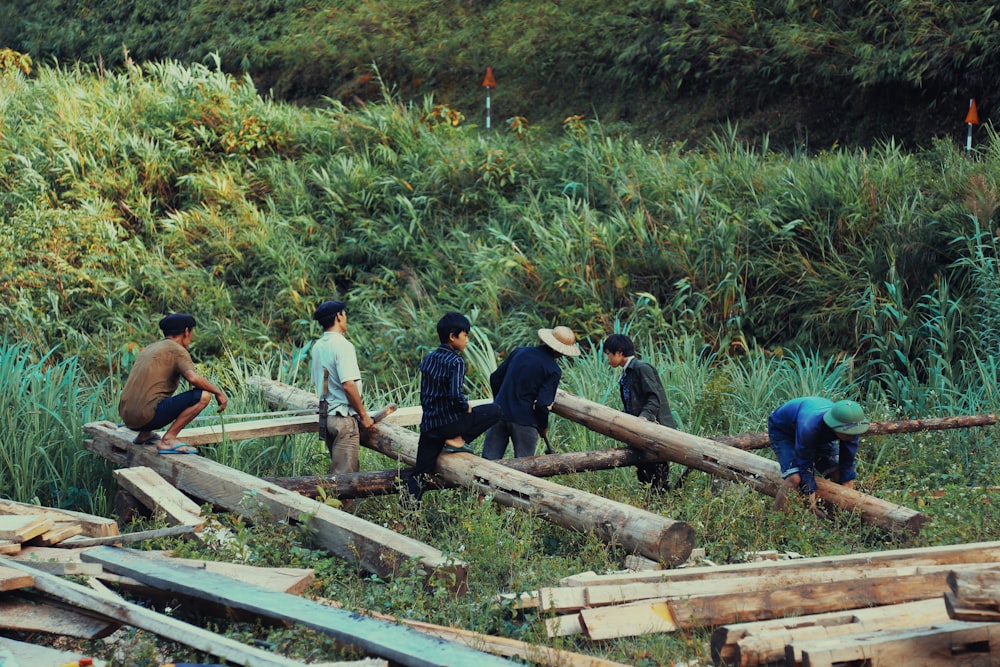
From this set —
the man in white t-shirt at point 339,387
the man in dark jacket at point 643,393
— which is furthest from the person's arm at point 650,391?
the man in white t-shirt at point 339,387

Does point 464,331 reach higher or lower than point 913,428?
higher

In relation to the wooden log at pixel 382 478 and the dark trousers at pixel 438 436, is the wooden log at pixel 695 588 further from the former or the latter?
the wooden log at pixel 382 478

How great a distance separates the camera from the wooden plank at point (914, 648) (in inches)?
174

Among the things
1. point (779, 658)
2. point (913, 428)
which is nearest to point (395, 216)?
point (913, 428)

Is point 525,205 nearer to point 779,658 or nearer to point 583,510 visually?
point 583,510

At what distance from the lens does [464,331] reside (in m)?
7.19

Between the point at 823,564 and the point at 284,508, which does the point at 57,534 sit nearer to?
the point at 284,508

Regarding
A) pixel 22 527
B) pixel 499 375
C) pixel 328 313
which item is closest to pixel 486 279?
pixel 499 375

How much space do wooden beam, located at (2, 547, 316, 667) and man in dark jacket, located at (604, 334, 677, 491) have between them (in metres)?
4.12

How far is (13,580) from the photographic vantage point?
5234mm

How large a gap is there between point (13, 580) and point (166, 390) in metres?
2.42

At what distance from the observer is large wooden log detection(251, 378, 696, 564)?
6047mm

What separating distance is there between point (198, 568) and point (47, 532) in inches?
53.0

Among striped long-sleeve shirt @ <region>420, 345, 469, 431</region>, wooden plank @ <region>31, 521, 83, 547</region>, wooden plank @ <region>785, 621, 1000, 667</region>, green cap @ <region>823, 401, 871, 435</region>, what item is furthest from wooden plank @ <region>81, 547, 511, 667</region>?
green cap @ <region>823, 401, 871, 435</region>
